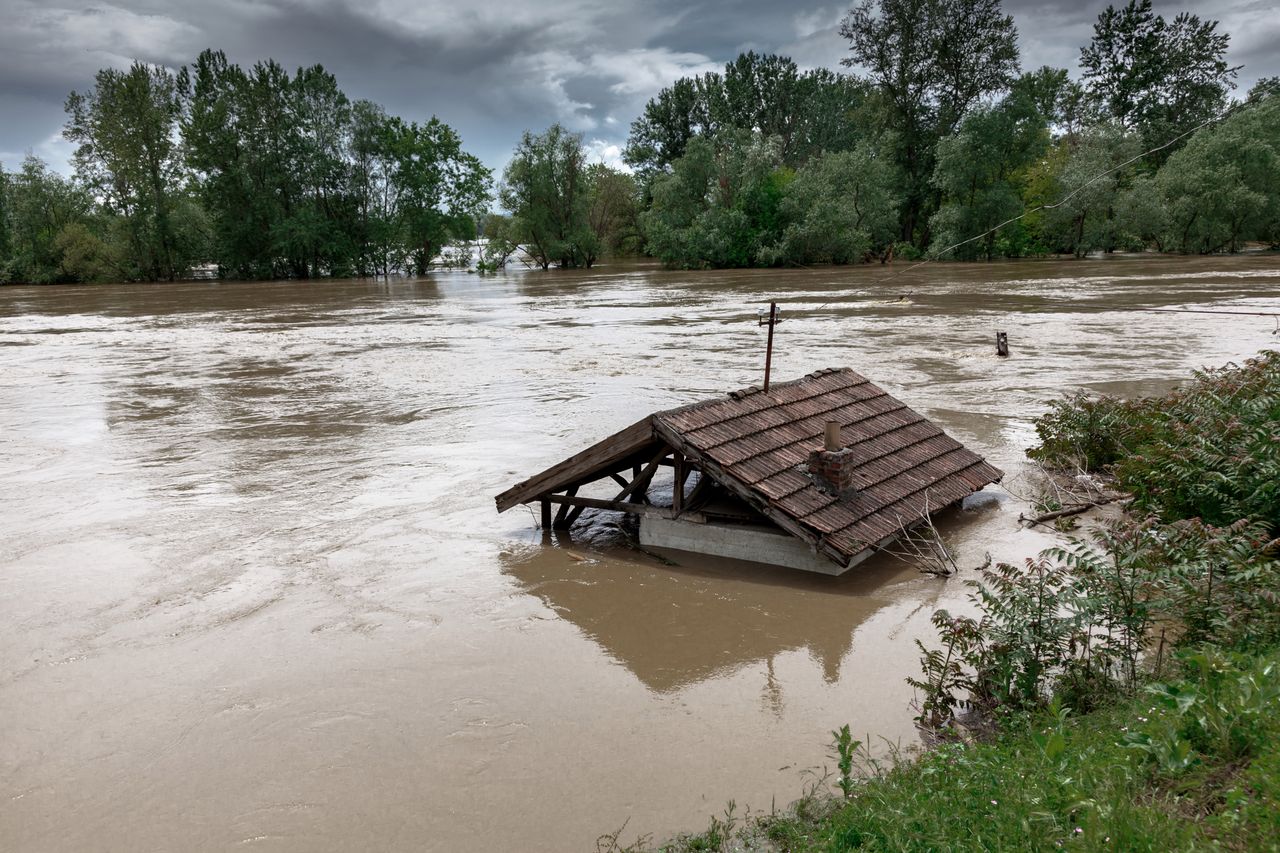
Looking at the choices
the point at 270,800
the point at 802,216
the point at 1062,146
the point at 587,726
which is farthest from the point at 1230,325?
the point at 1062,146

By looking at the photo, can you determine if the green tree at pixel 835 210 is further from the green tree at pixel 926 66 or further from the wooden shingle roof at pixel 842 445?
the wooden shingle roof at pixel 842 445

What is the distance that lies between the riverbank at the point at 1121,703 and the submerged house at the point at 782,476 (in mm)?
1464

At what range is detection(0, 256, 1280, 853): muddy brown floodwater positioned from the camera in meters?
5.57

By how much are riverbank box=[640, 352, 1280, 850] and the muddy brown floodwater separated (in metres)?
0.62

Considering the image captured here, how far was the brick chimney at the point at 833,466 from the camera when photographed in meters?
8.90

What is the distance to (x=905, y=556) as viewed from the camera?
9180 mm

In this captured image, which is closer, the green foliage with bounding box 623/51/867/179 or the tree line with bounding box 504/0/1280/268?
the tree line with bounding box 504/0/1280/268

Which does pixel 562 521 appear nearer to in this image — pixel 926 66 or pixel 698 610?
pixel 698 610

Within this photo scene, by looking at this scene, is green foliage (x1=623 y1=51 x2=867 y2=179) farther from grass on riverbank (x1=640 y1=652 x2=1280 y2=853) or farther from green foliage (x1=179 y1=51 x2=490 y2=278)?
grass on riverbank (x1=640 y1=652 x2=1280 y2=853)

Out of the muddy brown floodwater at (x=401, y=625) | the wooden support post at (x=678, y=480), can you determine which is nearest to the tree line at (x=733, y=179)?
the muddy brown floodwater at (x=401, y=625)

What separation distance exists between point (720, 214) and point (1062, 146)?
33.2 meters

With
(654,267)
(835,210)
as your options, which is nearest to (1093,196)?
(835,210)

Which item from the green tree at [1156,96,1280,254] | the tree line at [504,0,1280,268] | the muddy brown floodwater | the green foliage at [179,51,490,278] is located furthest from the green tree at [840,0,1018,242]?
the muddy brown floodwater

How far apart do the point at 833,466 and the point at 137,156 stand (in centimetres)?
7496
